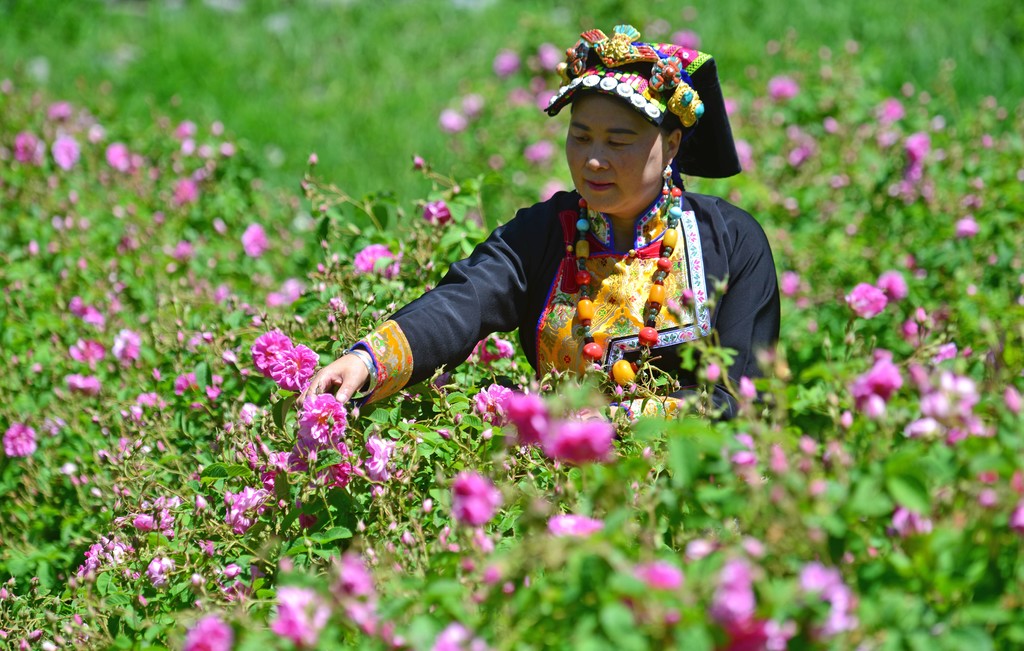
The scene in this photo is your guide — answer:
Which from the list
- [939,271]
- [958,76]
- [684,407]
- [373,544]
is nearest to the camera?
[684,407]

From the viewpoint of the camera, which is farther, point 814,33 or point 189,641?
point 814,33

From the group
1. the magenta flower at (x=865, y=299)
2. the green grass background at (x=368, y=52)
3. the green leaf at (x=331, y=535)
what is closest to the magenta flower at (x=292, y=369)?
the green leaf at (x=331, y=535)

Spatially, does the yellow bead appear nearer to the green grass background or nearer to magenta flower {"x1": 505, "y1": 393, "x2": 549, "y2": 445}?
magenta flower {"x1": 505, "y1": 393, "x2": 549, "y2": 445}

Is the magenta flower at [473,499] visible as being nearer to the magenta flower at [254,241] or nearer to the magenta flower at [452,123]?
the magenta flower at [254,241]

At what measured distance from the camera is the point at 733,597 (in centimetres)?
123

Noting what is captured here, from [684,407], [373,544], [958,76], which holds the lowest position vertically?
[373,544]

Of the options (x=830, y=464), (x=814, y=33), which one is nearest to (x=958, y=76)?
(x=814, y=33)

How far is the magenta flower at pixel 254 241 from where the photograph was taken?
13.1 ft

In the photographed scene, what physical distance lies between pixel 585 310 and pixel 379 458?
2.44ft

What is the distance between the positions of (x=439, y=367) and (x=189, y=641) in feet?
4.04

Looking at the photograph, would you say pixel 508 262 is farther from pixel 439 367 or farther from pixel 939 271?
pixel 939 271

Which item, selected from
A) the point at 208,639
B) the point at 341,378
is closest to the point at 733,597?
the point at 208,639

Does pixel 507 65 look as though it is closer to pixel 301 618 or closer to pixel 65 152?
pixel 65 152

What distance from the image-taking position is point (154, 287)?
153 inches
